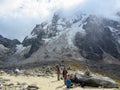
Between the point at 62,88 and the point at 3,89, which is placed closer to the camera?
the point at 3,89

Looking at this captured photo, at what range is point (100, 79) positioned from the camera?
183 feet

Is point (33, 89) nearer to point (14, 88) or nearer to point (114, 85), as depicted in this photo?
point (14, 88)

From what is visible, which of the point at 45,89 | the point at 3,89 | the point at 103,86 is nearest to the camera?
the point at 3,89

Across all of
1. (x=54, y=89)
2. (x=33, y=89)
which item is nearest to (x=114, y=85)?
(x=54, y=89)

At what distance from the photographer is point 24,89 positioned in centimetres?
4834

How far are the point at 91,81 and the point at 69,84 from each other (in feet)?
13.3

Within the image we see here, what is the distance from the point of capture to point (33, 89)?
4944 cm

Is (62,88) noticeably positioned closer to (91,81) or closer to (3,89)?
(91,81)

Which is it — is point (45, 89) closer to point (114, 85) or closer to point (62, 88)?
point (62, 88)

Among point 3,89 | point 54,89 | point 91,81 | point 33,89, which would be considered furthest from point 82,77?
point 3,89

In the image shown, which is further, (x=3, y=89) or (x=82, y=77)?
(x=82, y=77)

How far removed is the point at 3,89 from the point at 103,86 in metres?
15.6

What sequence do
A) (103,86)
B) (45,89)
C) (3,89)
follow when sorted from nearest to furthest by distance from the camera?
1. (3,89)
2. (45,89)
3. (103,86)

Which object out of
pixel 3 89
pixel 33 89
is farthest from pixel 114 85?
pixel 3 89
